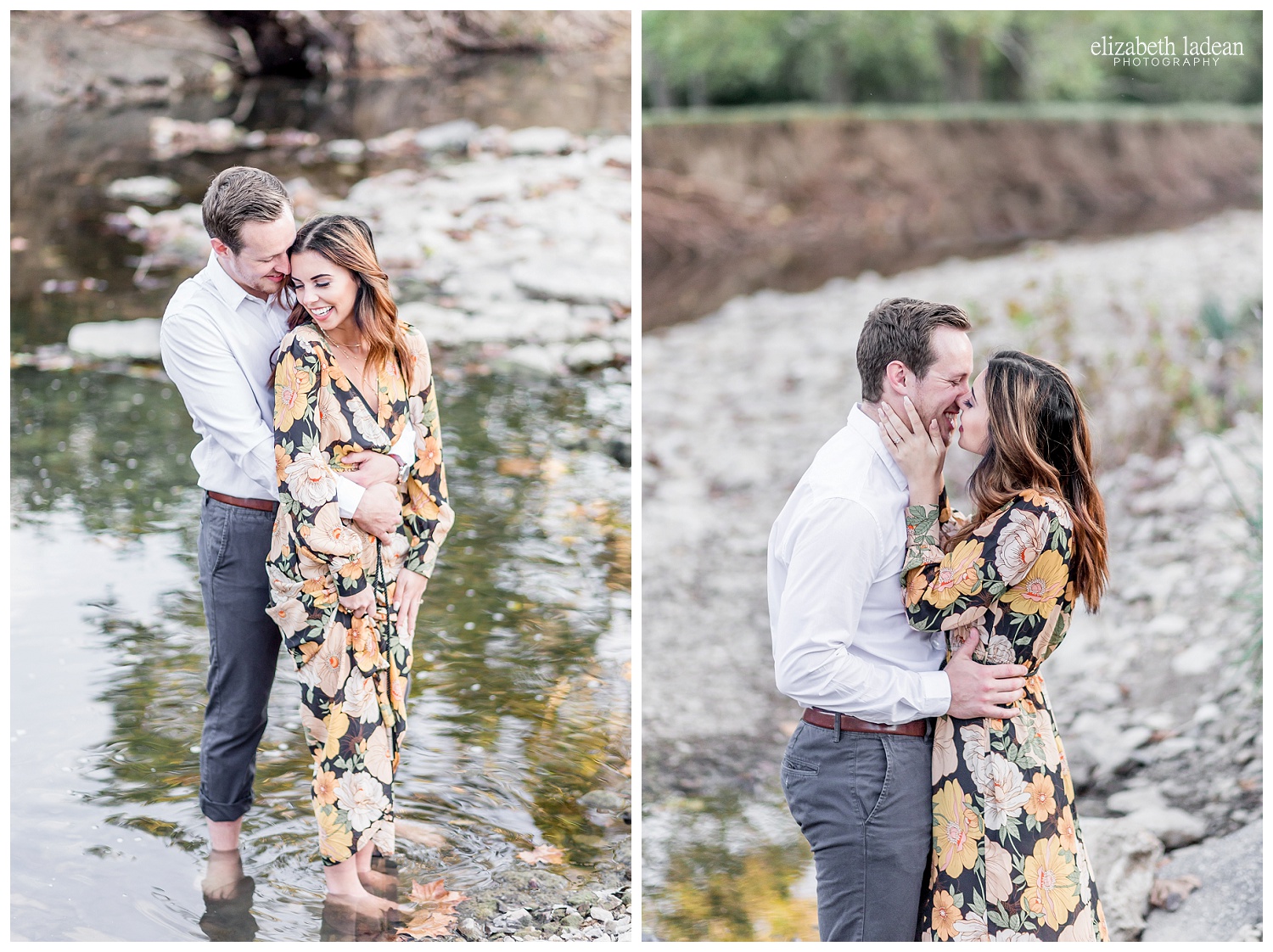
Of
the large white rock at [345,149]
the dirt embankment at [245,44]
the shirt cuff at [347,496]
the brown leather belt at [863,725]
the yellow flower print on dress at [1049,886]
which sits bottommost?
the yellow flower print on dress at [1049,886]

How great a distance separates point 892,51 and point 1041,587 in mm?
15773

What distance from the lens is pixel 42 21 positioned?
9922 millimetres

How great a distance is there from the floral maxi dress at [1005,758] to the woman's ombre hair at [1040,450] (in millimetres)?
42

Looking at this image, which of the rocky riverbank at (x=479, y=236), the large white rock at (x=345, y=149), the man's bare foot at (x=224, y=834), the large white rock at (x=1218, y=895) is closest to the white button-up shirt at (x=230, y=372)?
the man's bare foot at (x=224, y=834)

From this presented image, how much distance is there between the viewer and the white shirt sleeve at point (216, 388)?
7.97ft

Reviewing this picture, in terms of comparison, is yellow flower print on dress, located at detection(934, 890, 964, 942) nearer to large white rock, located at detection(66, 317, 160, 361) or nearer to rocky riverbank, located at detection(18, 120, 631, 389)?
rocky riverbank, located at detection(18, 120, 631, 389)

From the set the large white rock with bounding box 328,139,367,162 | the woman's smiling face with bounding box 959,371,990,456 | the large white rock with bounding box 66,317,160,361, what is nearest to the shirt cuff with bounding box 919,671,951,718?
the woman's smiling face with bounding box 959,371,990,456

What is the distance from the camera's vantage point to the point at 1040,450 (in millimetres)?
2107

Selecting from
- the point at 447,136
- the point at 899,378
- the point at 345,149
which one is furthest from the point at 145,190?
the point at 899,378

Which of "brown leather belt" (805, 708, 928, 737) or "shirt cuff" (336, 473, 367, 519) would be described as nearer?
"brown leather belt" (805, 708, 928, 737)

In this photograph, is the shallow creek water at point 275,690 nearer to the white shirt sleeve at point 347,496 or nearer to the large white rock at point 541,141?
the white shirt sleeve at point 347,496

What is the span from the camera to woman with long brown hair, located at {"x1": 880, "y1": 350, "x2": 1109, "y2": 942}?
207 centimetres

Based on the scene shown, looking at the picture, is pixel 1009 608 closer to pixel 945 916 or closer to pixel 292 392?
pixel 945 916

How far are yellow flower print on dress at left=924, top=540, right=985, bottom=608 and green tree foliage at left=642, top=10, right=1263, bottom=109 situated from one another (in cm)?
1321
